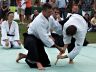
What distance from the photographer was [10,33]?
10992 millimetres

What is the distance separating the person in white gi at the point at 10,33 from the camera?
10.7 meters

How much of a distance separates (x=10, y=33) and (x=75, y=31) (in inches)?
136

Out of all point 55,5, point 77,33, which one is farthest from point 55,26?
point 55,5

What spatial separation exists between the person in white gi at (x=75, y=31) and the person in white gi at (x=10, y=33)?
276 centimetres

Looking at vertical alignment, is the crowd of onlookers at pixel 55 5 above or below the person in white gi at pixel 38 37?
below

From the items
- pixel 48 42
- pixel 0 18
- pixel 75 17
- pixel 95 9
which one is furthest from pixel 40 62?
pixel 95 9

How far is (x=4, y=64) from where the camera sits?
8.51 m

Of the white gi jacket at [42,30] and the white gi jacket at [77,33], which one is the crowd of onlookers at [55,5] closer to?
the white gi jacket at [77,33]

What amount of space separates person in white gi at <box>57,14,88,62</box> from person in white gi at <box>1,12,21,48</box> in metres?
2.76

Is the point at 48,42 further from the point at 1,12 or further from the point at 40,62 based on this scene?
the point at 1,12

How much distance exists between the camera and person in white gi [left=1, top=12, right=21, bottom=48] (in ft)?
35.2

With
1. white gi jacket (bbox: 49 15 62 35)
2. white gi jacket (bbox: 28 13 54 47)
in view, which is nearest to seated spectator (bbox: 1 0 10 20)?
white gi jacket (bbox: 49 15 62 35)

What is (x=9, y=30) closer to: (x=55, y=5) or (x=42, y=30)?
(x=42, y=30)

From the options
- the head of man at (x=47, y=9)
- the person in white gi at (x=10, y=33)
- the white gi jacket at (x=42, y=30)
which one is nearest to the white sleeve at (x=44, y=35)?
the white gi jacket at (x=42, y=30)
